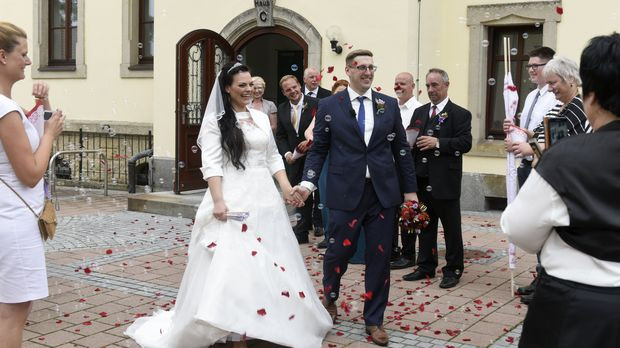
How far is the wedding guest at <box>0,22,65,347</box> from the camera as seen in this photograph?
358cm

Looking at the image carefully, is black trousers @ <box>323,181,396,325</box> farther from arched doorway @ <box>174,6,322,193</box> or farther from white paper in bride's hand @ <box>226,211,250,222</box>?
arched doorway @ <box>174,6,322,193</box>

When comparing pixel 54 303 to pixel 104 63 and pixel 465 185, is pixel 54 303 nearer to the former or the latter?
pixel 465 185

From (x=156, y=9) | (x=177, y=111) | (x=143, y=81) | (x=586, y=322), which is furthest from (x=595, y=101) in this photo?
(x=143, y=81)

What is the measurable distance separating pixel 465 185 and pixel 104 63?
28.9ft

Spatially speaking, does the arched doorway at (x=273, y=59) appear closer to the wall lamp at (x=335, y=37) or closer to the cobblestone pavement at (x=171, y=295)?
the wall lamp at (x=335, y=37)

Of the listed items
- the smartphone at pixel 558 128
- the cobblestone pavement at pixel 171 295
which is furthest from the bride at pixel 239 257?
the smartphone at pixel 558 128

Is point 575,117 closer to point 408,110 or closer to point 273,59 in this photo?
point 408,110

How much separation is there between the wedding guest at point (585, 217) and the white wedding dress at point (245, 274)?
8.57 feet

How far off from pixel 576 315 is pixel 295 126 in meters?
6.99

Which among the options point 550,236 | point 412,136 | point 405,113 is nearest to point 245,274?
point 550,236

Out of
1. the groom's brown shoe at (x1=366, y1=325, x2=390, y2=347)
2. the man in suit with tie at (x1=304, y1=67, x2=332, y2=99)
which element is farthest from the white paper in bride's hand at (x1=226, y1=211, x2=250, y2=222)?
the man in suit with tie at (x1=304, y1=67, x2=332, y2=99)

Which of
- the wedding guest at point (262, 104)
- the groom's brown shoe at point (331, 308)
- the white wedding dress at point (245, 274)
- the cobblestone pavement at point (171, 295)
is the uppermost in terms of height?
the wedding guest at point (262, 104)

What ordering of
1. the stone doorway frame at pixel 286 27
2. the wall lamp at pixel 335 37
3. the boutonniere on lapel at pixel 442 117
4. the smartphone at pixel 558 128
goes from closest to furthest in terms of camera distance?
the smartphone at pixel 558 128 → the boutonniere on lapel at pixel 442 117 → the wall lamp at pixel 335 37 → the stone doorway frame at pixel 286 27

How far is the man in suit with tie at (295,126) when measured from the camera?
358 inches
